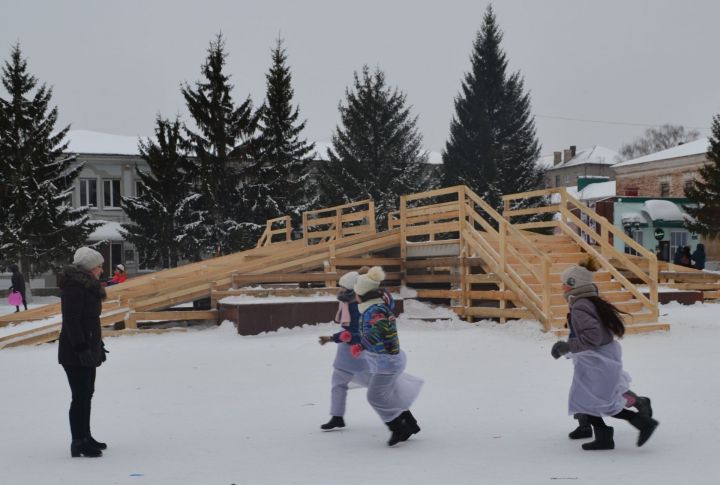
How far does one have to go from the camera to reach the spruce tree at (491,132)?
138ft

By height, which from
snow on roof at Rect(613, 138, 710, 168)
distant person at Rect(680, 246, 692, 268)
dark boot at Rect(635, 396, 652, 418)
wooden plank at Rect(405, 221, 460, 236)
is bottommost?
dark boot at Rect(635, 396, 652, 418)

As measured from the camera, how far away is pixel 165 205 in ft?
116

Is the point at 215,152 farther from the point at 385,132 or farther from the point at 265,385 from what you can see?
the point at 265,385

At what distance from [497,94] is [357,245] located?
97.8 feet

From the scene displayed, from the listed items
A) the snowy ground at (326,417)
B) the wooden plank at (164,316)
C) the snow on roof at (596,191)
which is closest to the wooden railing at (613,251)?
the snowy ground at (326,417)

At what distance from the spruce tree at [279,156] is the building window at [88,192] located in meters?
10.5

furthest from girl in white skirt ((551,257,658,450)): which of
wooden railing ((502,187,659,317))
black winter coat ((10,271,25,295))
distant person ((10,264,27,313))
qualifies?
black winter coat ((10,271,25,295))

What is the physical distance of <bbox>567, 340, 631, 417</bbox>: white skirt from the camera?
20.5 feet

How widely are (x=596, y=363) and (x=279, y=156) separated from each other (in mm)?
31640

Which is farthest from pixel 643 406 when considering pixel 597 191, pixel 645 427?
pixel 597 191

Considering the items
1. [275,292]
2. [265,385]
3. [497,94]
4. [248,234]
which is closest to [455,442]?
[265,385]

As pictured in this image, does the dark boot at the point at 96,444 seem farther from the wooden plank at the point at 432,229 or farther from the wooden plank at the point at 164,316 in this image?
the wooden plank at the point at 432,229

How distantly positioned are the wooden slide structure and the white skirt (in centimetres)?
691

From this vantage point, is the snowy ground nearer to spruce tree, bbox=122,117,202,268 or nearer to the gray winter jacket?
the gray winter jacket
